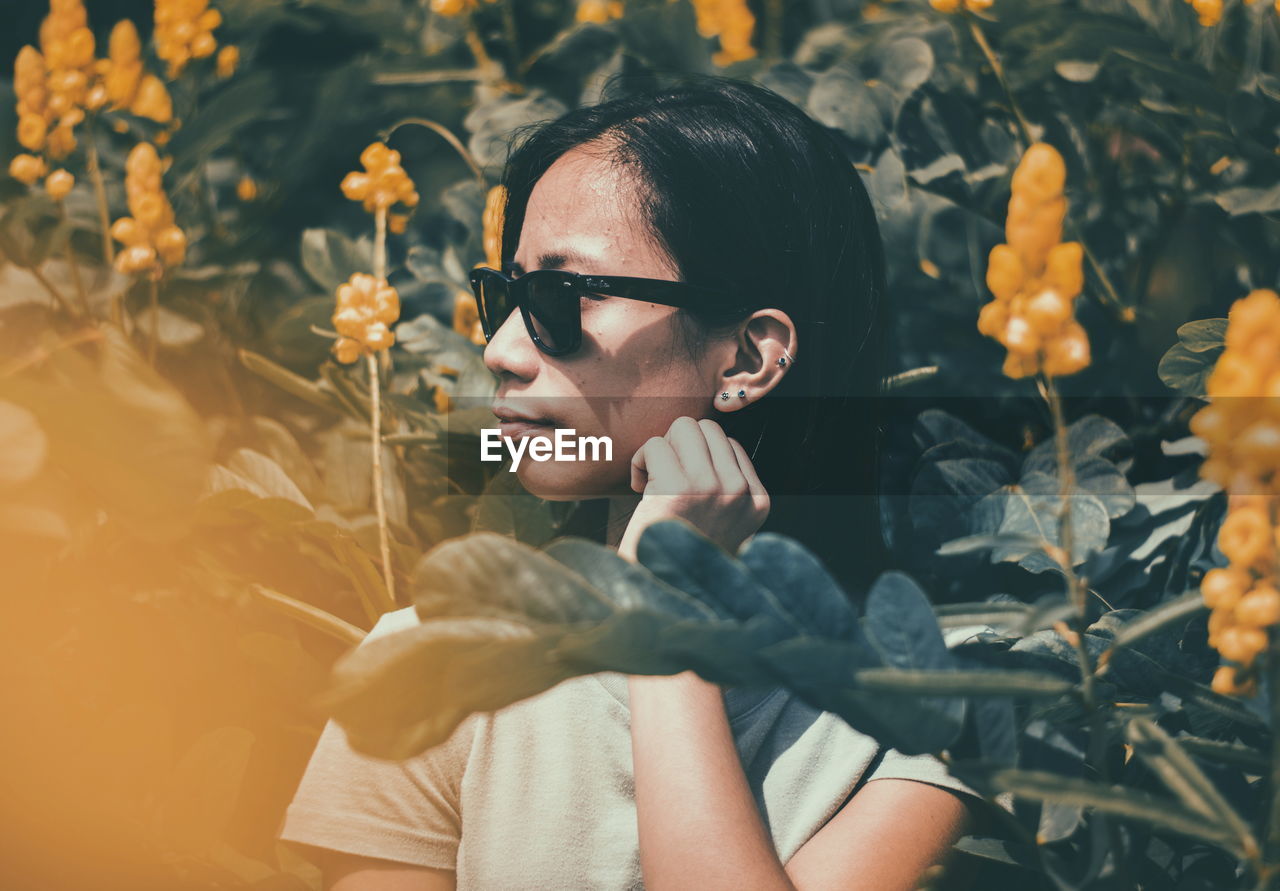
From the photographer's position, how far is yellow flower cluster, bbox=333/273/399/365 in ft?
3.28

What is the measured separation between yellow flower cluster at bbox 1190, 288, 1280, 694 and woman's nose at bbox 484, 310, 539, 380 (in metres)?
0.59

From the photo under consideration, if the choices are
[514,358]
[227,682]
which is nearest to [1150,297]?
[514,358]

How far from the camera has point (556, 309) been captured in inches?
37.2

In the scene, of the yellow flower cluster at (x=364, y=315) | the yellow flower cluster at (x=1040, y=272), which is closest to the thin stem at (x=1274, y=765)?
the yellow flower cluster at (x=1040, y=272)

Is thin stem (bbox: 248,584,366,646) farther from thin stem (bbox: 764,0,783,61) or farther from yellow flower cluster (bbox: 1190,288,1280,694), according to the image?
thin stem (bbox: 764,0,783,61)

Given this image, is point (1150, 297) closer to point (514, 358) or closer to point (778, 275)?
point (778, 275)

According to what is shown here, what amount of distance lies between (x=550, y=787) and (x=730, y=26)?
3.65 ft

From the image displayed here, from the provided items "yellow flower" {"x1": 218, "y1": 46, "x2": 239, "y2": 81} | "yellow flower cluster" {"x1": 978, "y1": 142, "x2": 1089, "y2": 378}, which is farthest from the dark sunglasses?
"yellow flower" {"x1": 218, "y1": 46, "x2": 239, "y2": 81}

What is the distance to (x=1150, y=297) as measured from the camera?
1.13 m

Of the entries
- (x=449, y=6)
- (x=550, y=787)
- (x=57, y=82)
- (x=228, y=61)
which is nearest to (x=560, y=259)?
(x=550, y=787)

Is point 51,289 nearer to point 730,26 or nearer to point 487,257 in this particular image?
point 487,257

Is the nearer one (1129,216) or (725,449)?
(725,449)

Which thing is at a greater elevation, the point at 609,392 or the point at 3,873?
the point at 609,392

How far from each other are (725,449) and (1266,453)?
1.52 feet
